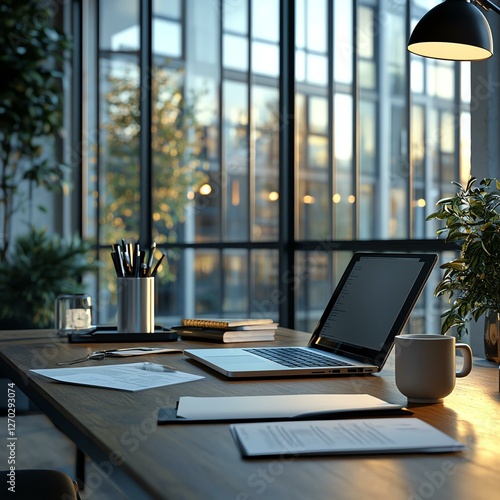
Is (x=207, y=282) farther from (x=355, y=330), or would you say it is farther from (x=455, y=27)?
(x=455, y=27)

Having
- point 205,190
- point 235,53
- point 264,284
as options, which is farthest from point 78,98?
point 264,284

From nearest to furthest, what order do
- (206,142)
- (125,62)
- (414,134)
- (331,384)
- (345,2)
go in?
(331,384) → (414,134) → (345,2) → (206,142) → (125,62)

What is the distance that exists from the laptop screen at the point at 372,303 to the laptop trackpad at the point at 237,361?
0.20 metres

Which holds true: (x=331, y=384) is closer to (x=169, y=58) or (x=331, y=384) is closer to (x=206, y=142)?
(x=206, y=142)

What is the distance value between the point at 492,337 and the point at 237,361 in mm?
579

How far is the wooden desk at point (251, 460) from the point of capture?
2.57ft

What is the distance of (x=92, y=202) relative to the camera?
5688mm

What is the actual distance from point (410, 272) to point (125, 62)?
423cm

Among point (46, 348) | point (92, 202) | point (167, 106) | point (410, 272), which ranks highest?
point (167, 106)

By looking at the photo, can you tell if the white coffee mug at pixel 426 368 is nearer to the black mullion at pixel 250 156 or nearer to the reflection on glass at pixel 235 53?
the black mullion at pixel 250 156

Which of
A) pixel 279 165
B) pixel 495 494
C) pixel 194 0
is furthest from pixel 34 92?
pixel 495 494

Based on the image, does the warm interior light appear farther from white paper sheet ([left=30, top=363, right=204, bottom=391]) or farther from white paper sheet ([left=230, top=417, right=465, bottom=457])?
white paper sheet ([left=230, top=417, right=465, bottom=457])

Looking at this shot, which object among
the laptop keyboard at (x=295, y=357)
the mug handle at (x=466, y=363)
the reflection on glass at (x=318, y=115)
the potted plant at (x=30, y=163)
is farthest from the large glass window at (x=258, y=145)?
the mug handle at (x=466, y=363)

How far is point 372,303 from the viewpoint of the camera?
5.40 ft
